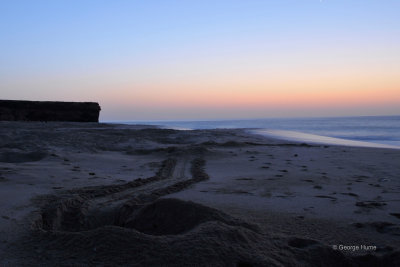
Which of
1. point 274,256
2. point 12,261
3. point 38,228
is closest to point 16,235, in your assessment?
point 38,228

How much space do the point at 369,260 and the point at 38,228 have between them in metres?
1.79

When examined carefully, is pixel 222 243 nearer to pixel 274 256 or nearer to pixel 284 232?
pixel 274 256

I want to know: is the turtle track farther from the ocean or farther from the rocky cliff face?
the rocky cliff face

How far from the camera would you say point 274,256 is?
1.44 meters

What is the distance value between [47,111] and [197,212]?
20.0 metres

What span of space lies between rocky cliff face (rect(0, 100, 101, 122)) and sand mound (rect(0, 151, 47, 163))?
15459 mm

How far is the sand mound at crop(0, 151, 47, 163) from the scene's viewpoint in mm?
4525

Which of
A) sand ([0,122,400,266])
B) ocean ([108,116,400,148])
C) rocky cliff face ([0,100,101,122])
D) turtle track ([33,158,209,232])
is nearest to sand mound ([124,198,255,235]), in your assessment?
sand ([0,122,400,266])

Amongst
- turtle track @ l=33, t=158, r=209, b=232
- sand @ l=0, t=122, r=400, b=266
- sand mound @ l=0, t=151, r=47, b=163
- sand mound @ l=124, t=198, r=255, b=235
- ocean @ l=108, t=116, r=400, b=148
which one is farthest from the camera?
ocean @ l=108, t=116, r=400, b=148

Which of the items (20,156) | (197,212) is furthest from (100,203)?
(20,156)

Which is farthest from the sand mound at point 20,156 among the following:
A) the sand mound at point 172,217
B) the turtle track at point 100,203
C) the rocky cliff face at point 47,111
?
the rocky cliff face at point 47,111

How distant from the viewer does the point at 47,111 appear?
19.5 m

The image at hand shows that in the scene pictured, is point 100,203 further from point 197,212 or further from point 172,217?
point 197,212

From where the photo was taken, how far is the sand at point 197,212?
1.45m
